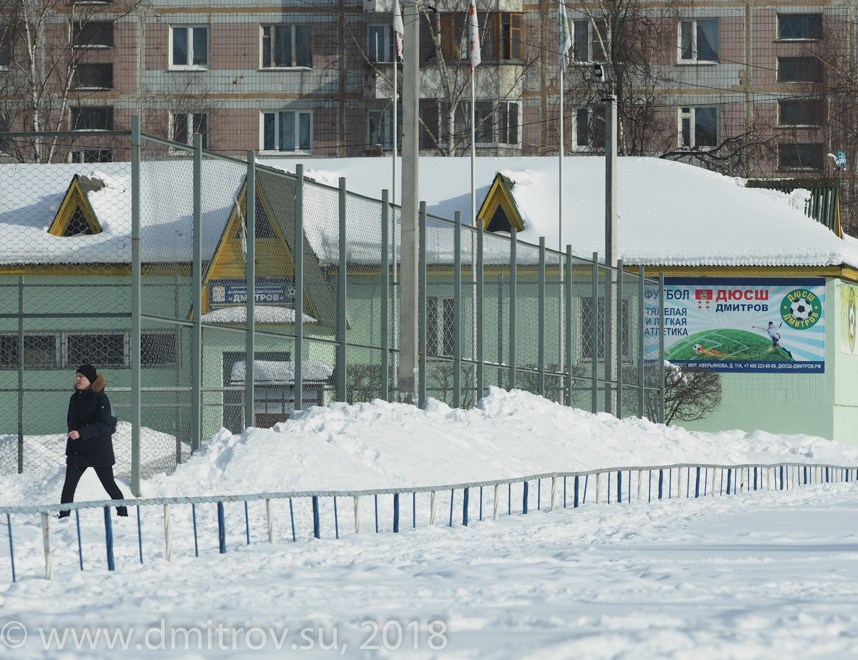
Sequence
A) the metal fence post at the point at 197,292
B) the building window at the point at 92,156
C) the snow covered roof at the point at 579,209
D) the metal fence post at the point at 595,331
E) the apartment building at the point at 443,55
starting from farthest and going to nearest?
1. the apartment building at the point at 443,55
2. the building window at the point at 92,156
3. the snow covered roof at the point at 579,209
4. the metal fence post at the point at 595,331
5. the metal fence post at the point at 197,292

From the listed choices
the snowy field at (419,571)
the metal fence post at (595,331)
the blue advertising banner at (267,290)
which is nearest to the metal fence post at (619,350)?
the metal fence post at (595,331)

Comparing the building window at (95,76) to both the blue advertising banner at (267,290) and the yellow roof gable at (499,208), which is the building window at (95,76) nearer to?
the yellow roof gable at (499,208)

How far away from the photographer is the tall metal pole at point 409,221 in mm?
21344

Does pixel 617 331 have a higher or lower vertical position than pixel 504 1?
lower

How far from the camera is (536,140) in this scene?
6106 centimetres

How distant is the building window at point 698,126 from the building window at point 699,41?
1682 millimetres

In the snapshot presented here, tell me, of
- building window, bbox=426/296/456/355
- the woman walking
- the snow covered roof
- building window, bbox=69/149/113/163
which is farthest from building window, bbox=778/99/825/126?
the woman walking

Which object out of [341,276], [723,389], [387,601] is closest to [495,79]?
[723,389]

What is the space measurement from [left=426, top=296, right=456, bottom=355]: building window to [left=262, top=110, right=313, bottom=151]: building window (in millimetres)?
37784

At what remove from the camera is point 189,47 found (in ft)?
206

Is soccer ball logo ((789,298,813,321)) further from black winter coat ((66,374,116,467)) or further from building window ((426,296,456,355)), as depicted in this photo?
black winter coat ((66,374,116,467))

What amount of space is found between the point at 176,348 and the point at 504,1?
133 feet

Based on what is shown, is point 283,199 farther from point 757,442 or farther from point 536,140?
point 536,140

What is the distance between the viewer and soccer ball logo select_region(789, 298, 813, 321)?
121ft
